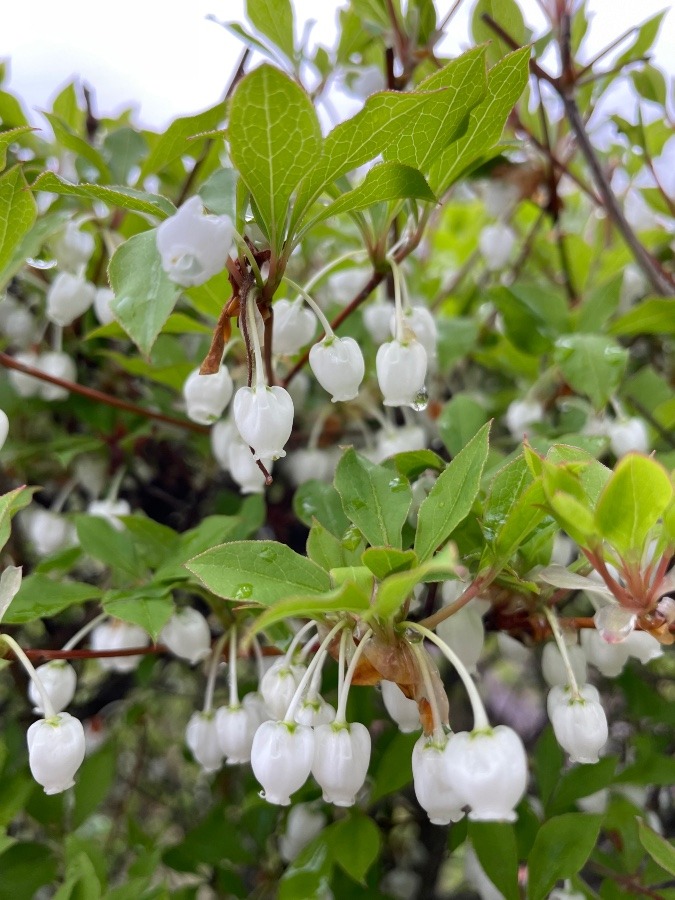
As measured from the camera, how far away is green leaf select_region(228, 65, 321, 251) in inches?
23.5

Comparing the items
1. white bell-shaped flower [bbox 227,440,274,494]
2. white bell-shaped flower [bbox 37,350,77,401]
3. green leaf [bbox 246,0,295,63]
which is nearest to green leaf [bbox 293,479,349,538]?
white bell-shaped flower [bbox 227,440,274,494]

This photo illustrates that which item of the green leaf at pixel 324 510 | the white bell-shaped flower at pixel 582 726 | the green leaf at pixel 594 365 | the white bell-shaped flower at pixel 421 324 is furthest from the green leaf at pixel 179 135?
the white bell-shaped flower at pixel 582 726

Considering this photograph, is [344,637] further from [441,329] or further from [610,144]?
[610,144]

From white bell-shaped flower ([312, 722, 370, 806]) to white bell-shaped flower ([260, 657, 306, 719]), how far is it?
2.4 inches

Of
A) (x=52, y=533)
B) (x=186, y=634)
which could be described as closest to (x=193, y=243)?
(x=186, y=634)

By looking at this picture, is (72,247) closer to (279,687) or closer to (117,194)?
(117,194)

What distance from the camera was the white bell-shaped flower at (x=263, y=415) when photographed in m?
0.70

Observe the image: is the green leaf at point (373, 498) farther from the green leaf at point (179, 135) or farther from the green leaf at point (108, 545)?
the green leaf at point (179, 135)

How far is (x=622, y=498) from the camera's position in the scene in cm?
60

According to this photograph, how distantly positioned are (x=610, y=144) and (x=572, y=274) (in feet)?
1.46

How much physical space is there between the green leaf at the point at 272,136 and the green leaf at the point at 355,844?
74 cm

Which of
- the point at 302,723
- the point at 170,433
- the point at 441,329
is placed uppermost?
the point at 441,329

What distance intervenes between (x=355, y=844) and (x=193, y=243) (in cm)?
76

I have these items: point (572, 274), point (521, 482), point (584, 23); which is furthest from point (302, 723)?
point (584, 23)
